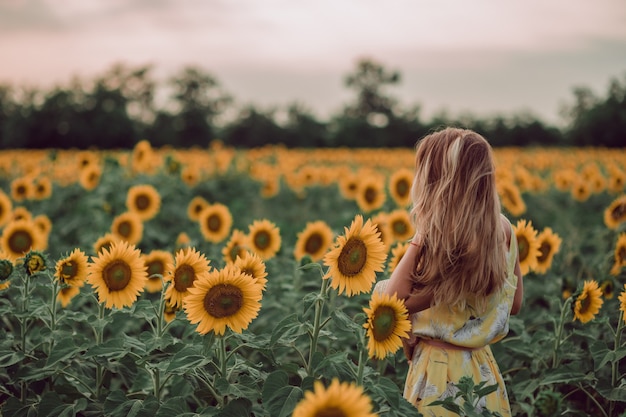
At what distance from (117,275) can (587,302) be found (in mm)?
2248

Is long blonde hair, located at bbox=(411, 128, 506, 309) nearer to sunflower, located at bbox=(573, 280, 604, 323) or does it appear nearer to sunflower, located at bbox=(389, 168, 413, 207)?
sunflower, located at bbox=(573, 280, 604, 323)

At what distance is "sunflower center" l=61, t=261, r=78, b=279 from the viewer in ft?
9.04

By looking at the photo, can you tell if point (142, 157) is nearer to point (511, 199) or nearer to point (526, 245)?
point (511, 199)

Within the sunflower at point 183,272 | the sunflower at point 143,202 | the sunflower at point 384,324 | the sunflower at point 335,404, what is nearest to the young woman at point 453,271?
the sunflower at point 384,324

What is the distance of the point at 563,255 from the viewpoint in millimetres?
5324

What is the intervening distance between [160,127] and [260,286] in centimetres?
3283

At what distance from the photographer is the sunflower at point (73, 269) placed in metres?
2.75

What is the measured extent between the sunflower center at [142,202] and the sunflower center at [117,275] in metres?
3.00

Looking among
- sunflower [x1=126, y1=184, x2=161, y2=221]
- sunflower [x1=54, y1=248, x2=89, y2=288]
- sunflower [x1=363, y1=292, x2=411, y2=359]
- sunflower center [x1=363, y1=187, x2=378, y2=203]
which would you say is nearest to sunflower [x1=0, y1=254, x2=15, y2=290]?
sunflower [x1=54, y1=248, x2=89, y2=288]

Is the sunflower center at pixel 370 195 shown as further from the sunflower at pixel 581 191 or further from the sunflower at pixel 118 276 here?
the sunflower at pixel 118 276

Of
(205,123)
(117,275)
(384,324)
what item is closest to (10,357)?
(117,275)

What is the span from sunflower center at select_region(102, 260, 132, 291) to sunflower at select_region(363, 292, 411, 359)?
3.95 feet

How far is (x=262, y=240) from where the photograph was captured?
4078 millimetres

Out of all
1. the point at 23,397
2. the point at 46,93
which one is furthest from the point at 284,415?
the point at 46,93
